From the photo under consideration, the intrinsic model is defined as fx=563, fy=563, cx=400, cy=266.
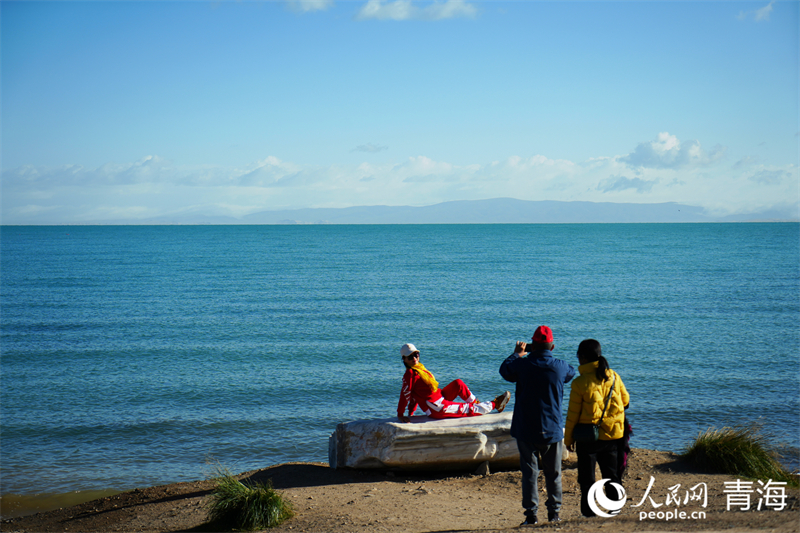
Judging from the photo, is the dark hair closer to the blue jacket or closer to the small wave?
the blue jacket

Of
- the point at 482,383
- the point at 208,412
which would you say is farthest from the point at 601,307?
the point at 208,412

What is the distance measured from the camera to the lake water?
39.4 feet

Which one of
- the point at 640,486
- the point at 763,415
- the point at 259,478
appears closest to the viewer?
the point at 640,486

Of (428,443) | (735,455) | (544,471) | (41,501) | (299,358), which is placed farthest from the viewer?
(299,358)

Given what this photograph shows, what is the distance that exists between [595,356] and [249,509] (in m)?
4.45

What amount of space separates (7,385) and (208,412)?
23.4 feet

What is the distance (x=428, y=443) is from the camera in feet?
26.3

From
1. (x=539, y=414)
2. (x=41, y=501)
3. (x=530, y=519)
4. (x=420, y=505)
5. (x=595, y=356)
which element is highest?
(x=595, y=356)

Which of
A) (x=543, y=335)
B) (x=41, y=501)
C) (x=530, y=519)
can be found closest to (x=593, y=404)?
(x=543, y=335)

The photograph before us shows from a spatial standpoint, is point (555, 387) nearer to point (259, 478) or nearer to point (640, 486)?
point (640, 486)

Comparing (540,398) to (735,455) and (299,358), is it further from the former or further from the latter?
(299,358)

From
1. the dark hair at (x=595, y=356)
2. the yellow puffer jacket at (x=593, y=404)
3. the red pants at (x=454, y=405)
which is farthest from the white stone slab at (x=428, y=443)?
the dark hair at (x=595, y=356)

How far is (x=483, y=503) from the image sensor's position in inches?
285

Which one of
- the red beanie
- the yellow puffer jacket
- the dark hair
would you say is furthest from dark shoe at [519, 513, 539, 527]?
the red beanie
